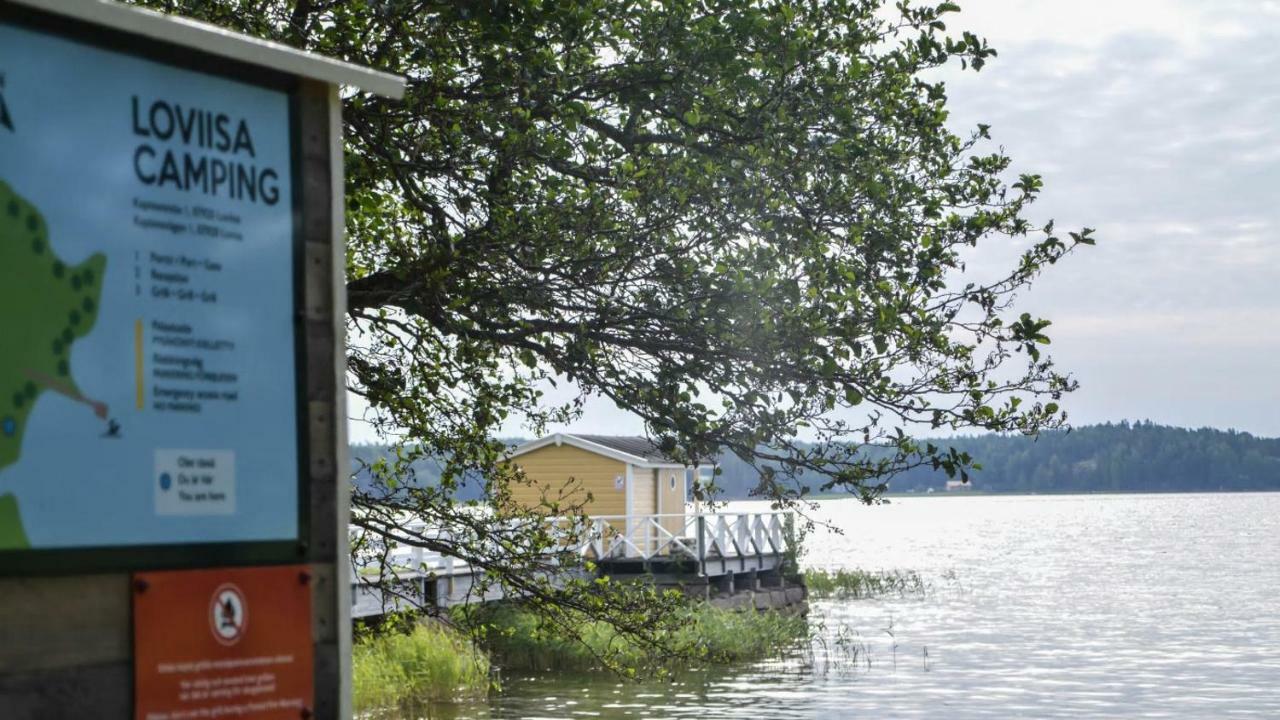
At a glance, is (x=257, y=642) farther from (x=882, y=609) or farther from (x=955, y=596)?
(x=955, y=596)

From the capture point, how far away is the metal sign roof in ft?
11.8

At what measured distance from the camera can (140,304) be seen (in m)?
3.72

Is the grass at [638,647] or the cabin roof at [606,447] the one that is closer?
the grass at [638,647]

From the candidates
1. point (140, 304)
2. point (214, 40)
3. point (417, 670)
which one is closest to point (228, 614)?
point (140, 304)

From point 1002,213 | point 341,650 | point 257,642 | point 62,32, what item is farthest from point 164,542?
point 1002,213

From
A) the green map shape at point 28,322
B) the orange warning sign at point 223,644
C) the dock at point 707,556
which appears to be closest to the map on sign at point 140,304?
the green map shape at point 28,322

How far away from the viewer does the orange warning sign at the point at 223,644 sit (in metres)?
3.72

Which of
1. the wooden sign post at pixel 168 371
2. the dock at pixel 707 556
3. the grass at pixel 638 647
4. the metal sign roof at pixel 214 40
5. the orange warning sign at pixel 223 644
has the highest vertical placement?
the metal sign roof at pixel 214 40

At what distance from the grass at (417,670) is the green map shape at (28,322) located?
61.3ft

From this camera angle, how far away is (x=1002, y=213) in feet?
33.4

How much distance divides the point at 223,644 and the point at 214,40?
1683 millimetres

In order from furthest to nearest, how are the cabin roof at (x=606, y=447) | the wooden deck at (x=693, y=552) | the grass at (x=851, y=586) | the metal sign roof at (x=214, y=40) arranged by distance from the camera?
the grass at (x=851, y=586)
the cabin roof at (x=606, y=447)
the wooden deck at (x=693, y=552)
the metal sign roof at (x=214, y=40)

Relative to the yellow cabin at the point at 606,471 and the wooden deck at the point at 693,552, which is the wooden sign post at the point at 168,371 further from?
the yellow cabin at the point at 606,471

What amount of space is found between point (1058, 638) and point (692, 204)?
3451 cm
